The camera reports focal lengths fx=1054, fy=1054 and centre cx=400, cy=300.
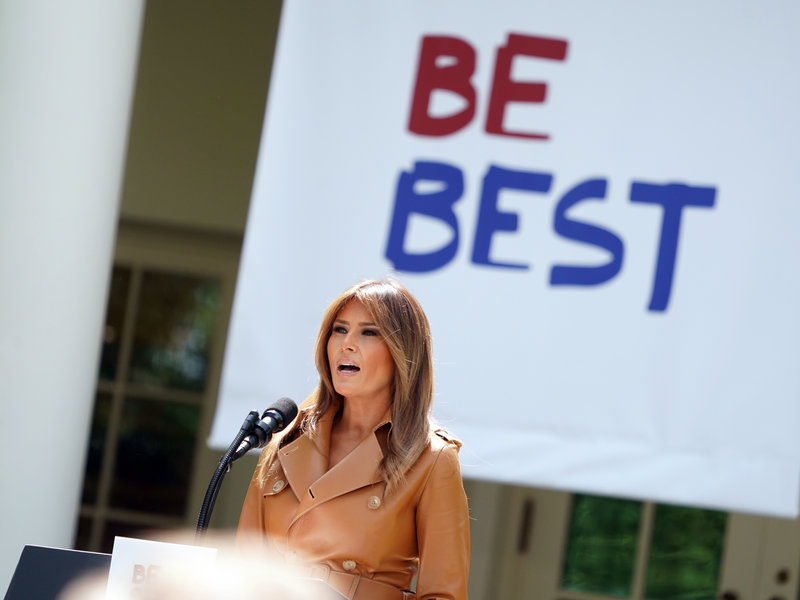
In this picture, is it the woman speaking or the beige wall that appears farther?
the beige wall

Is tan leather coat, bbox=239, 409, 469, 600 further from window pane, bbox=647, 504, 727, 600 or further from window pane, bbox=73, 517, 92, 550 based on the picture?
window pane, bbox=73, 517, 92, 550

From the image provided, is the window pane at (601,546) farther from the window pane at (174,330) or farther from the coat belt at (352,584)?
the coat belt at (352,584)

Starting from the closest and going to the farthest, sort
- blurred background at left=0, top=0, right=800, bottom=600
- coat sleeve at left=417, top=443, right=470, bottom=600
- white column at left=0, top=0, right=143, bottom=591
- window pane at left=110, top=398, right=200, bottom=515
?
coat sleeve at left=417, top=443, right=470, bottom=600 < white column at left=0, top=0, right=143, bottom=591 < blurred background at left=0, top=0, right=800, bottom=600 < window pane at left=110, top=398, right=200, bottom=515

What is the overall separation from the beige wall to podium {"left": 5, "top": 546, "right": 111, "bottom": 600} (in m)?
3.59

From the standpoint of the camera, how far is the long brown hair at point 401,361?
185cm

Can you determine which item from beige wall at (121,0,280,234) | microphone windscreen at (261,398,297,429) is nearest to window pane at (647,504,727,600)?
beige wall at (121,0,280,234)

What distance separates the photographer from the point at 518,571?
15.4ft

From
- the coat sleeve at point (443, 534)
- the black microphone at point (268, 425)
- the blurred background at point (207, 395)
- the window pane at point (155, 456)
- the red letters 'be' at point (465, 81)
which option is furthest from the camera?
the window pane at point (155, 456)

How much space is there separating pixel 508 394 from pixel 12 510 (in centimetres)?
147

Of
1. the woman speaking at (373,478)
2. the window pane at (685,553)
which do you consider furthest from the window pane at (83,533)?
the woman speaking at (373,478)

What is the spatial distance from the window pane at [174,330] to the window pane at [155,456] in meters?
0.14

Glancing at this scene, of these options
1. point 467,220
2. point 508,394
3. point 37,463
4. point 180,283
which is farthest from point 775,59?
point 180,283

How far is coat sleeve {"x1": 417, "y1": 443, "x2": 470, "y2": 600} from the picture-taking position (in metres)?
1.77

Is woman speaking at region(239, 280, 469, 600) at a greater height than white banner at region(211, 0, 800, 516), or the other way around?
white banner at region(211, 0, 800, 516)
